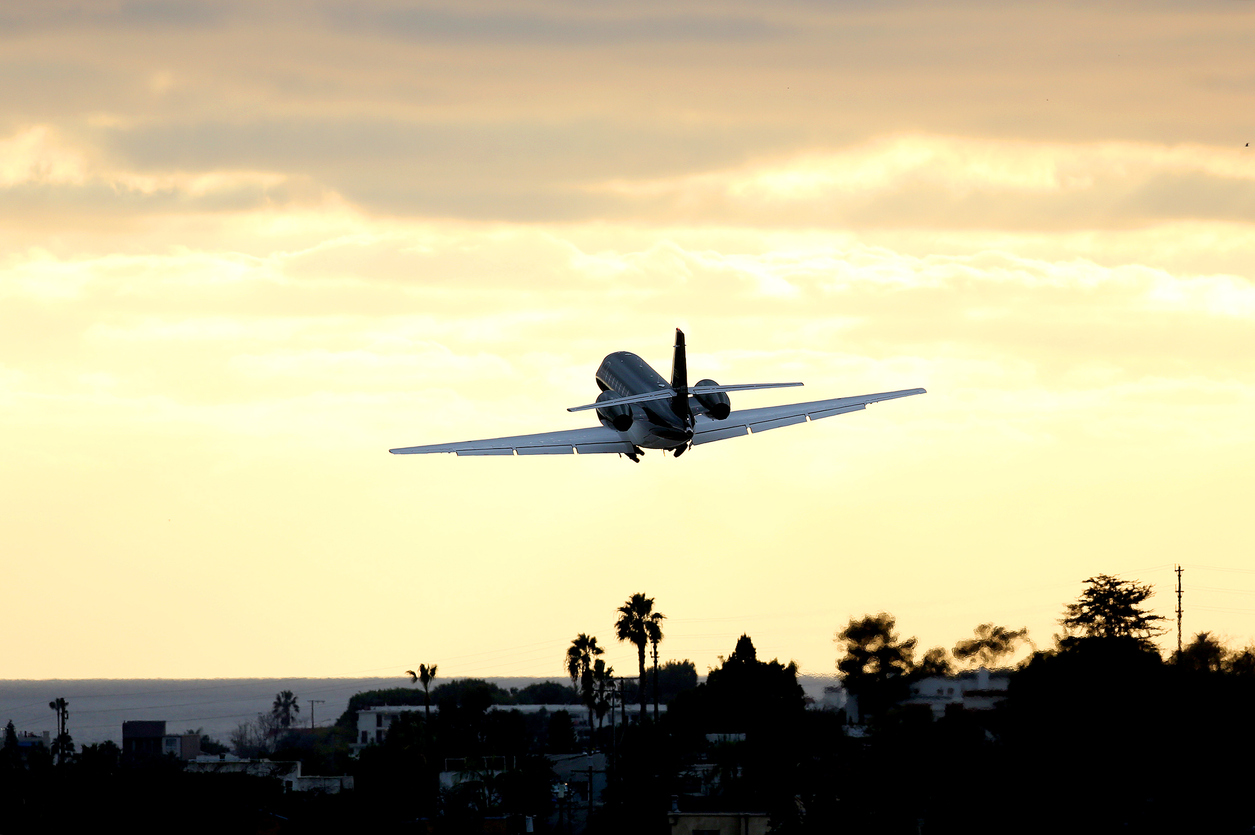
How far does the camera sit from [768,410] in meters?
104

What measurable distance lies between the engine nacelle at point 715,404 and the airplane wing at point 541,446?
7.46 meters

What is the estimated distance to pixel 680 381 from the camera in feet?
324

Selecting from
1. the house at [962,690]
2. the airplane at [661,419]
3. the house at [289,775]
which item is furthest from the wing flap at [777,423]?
the house at [289,775]

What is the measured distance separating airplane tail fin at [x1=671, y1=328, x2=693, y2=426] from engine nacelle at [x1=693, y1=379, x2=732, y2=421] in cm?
78

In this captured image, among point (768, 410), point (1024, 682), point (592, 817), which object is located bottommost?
point (592, 817)

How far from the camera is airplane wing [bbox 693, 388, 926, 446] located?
101 meters

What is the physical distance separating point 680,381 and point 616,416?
4466 mm

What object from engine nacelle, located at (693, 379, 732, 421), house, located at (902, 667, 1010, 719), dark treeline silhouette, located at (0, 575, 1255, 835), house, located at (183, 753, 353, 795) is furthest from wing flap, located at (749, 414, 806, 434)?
house, located at (183, 753, 353, 795)

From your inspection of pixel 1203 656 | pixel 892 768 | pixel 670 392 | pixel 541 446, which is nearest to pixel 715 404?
pixel 670 392

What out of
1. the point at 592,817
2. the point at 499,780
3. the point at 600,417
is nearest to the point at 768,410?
the point at 600,417

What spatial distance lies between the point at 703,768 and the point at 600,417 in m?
55.8

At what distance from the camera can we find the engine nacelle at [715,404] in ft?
313

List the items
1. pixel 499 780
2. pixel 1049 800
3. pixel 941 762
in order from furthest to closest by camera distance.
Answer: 1. pixel 499 780
2. pixel 941 762
3. pixel 1049 800

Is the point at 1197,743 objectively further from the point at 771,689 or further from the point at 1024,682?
the point at 771,689
